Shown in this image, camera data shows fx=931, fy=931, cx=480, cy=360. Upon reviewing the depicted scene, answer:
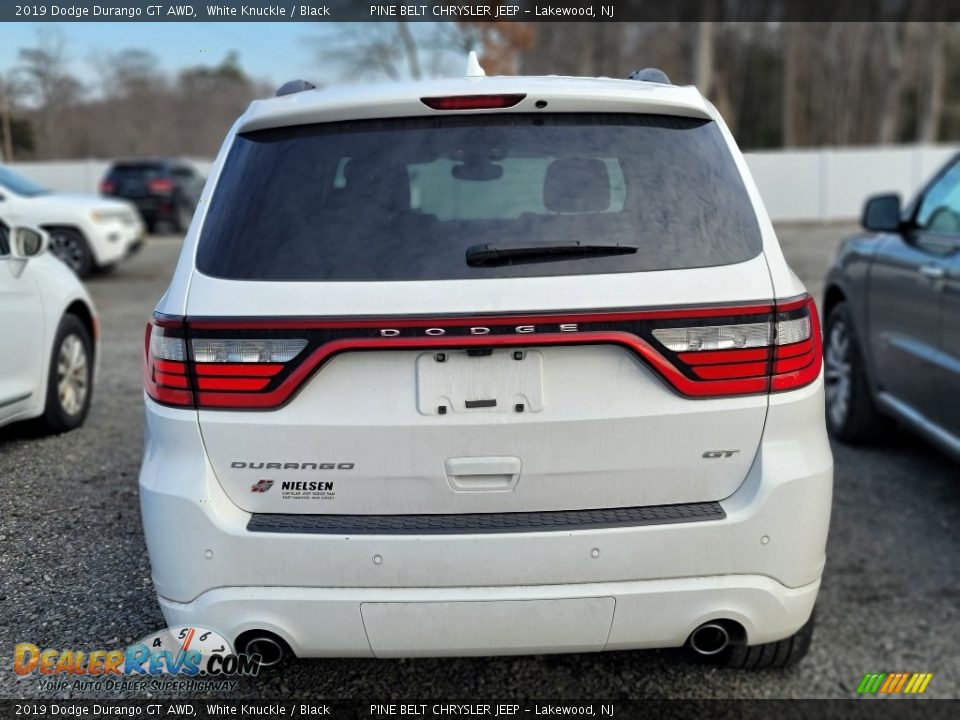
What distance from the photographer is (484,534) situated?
2.38 m

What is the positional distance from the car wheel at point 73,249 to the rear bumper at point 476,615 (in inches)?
499

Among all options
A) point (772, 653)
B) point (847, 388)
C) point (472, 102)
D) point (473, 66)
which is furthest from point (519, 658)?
point (847, 388)

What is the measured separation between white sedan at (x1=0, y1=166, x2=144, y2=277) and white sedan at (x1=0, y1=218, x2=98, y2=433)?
842cm

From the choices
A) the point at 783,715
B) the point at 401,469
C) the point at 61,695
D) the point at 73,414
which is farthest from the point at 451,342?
the point at 73,414

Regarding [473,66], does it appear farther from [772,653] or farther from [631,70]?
[631,70]

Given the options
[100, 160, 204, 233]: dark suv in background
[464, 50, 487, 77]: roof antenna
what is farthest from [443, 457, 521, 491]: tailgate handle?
[100, 160, 204, 233]: dark suv in background

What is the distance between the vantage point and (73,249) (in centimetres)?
1386

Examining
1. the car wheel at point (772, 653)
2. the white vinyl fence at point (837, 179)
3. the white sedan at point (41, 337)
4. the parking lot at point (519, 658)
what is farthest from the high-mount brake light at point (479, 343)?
the white vinyl fence at point (837, 179)

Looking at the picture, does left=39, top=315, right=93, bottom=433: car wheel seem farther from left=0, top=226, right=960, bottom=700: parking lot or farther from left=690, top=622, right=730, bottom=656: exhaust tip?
left=690, top=622, right=730, bottom=656: exhaust tip

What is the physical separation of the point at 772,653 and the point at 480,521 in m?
1.17

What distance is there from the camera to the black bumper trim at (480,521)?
2.38 m

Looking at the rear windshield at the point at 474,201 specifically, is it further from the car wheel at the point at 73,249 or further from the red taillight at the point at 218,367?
the car wheel at the point at 73,249

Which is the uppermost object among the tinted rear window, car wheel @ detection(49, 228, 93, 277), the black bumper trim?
the black bumper trim

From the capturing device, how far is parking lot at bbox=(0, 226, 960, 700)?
303 centimetres
